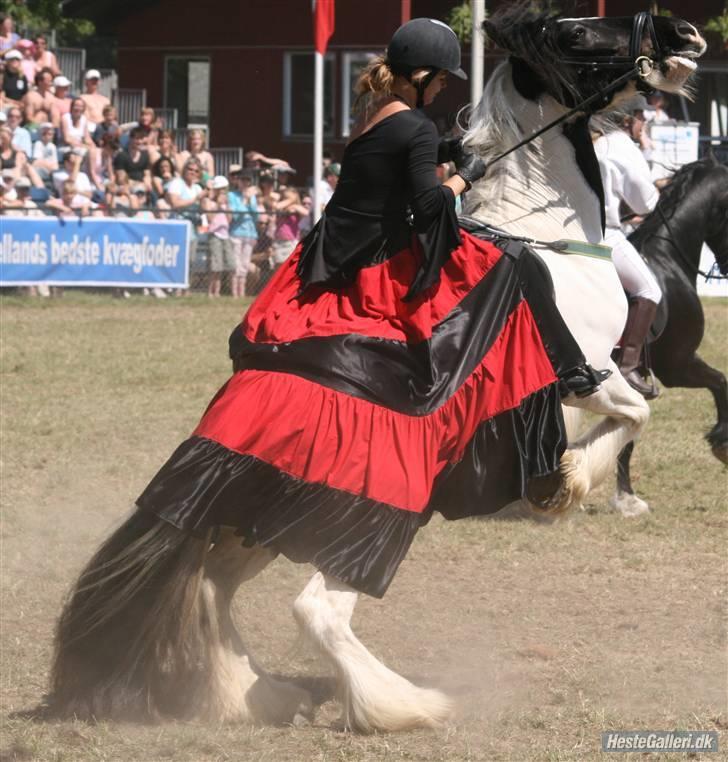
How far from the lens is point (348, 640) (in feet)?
13.3

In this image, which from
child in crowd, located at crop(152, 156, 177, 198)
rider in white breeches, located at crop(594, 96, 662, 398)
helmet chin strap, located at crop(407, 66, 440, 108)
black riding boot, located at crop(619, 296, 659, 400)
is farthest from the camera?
child in crowd, located at crop(152, 156, 177, 198)

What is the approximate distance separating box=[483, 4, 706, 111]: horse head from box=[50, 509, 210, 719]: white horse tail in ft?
6.29

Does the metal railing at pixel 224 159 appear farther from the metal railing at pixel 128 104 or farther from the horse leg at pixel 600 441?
the horse leg at pixel 600 441

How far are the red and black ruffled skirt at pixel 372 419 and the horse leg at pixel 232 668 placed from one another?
1.10 ft

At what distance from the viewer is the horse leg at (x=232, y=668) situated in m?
4.32

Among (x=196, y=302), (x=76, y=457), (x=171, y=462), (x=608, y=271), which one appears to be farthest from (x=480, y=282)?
(x=196, y=302)

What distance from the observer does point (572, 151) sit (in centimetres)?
478

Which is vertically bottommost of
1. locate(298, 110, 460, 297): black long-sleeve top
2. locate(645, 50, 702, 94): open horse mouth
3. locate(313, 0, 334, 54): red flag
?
locate(298, 110, 460, 297): black long-sleeve top

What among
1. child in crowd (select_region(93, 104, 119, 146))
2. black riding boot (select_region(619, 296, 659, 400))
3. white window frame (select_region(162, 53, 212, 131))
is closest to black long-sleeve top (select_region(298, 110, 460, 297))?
black riding boot (select_region(619, 296, 659, 400))

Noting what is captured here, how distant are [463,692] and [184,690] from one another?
3.08ft

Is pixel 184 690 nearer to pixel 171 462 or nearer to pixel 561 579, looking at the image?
pixel 171 462

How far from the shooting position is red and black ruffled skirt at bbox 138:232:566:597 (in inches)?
159

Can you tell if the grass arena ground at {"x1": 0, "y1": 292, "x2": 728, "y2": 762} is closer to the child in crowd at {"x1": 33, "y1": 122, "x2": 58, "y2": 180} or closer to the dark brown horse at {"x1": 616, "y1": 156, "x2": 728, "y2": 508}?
the dark brown horse at {"x1": 616, "y1": 156, "x2": 728, "y2": 508}

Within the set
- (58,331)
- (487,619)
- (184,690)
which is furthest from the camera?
(58,331)
